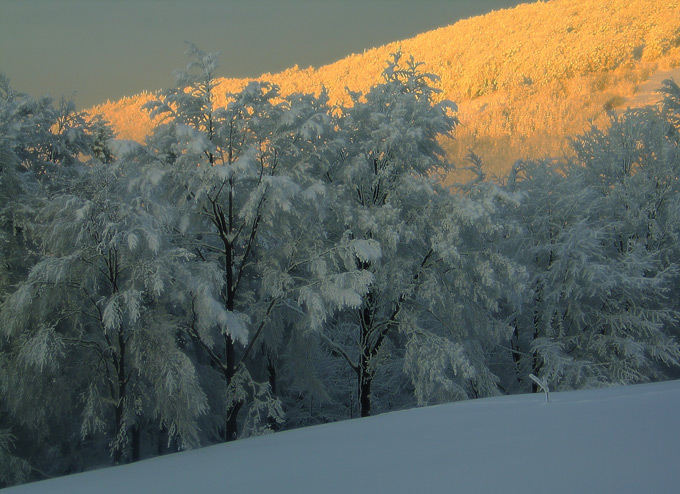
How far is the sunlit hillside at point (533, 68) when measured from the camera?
5831 centimetres

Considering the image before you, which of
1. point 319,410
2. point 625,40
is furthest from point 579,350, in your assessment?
point 625,40

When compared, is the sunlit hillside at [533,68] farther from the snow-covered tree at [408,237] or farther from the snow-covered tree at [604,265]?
the snow-covered tree at [408,237]

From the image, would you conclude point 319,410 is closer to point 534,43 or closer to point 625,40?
point 625,40

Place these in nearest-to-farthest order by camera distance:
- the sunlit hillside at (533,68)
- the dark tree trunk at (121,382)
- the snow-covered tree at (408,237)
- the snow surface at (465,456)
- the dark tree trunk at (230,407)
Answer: the snow surface at (465,456) < the dark tree trunk at (121,382) < the dark tree trunk at (230,407) < the snow-covered tree at (408,237) < the sunlit hillside at (533,68)

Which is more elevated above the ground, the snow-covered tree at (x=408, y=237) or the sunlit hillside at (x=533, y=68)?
the sunlit hillside at (x=533, y=68)

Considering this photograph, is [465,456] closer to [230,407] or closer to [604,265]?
[230,407]

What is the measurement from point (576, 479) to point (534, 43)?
99.4m

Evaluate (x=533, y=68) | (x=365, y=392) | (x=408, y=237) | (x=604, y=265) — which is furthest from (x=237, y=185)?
(x=533, y=68)

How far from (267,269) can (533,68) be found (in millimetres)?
81124

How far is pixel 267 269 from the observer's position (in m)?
11.9

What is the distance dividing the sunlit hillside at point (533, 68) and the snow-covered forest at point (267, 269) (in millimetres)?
33999

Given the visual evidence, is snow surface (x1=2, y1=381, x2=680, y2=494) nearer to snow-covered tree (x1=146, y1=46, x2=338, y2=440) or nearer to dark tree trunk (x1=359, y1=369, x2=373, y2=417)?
snow-covered tree (x1=146, y1=46, x2=338, y2=440)

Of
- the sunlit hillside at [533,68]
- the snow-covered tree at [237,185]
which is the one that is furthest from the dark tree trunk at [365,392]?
the sunlit hillside at [533,68]

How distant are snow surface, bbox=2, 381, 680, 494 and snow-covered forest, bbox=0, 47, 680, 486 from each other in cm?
538
